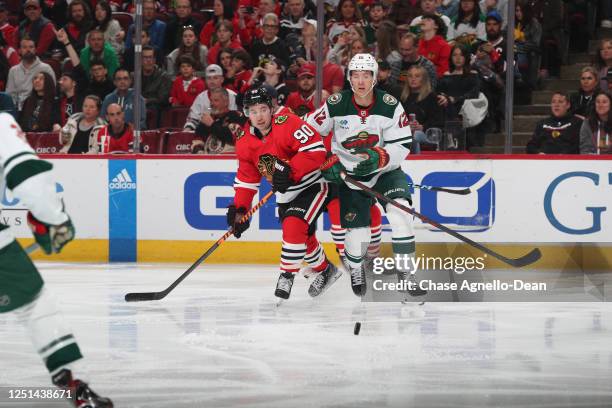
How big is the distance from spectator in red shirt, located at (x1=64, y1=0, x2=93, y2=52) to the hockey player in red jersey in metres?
3.74

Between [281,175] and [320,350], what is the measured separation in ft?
4.06

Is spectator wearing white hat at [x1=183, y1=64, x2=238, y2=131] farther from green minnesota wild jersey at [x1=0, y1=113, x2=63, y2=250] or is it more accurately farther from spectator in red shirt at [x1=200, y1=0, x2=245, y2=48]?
green minnesota wild jersey at [x1=0, y1=113, x2=63, y2=250]

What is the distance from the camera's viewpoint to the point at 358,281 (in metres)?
5.92

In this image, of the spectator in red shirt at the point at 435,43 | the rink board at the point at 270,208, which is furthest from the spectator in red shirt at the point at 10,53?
the spectator in red shirt at the point at 435,43

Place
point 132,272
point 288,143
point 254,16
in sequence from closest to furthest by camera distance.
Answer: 1. point 288,143
2. point 132,272
3. point 254,16

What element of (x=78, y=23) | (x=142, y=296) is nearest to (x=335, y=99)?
(x=142, y=296)

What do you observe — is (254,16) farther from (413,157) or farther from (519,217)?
(519,217)

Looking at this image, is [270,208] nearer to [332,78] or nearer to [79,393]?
[332,78]

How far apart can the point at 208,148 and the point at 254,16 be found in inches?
58.3

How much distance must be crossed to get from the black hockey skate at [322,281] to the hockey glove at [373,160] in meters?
0.77

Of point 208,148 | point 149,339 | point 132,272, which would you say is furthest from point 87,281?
point 149,339

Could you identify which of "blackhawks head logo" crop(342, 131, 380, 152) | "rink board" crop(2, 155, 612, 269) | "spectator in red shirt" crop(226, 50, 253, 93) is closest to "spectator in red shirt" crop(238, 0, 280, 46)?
"spectator in red shirt" crop(226, 50, 253, 93)

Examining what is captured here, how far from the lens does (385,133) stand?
18.8 feet

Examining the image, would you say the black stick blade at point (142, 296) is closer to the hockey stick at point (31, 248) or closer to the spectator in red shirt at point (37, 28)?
the hockey stick at point (31, 248)
